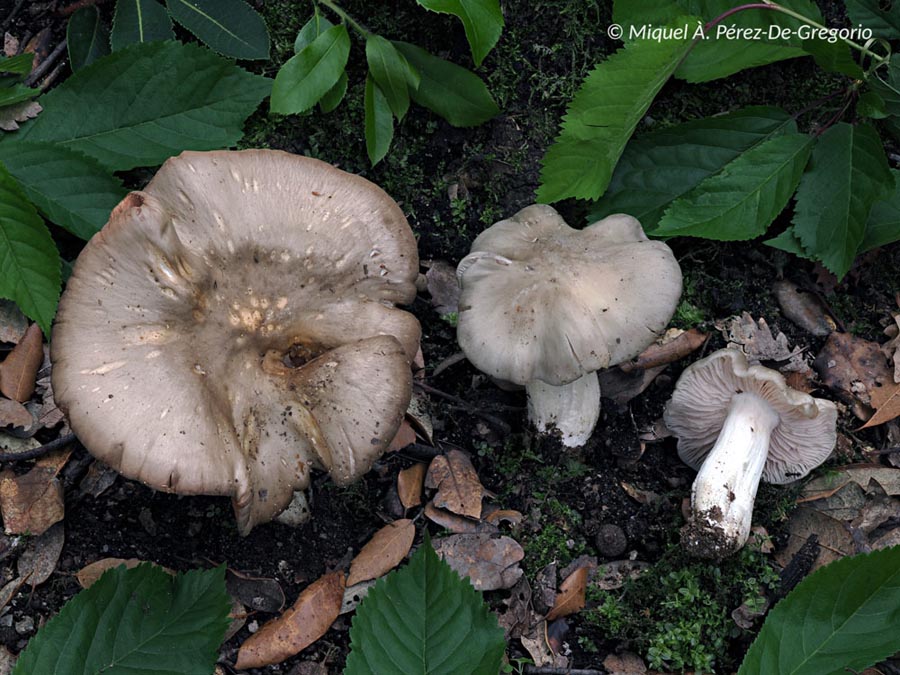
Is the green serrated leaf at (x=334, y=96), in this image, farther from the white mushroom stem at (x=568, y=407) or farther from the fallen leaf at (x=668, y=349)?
the fallen leaf at (x=668, y=349)

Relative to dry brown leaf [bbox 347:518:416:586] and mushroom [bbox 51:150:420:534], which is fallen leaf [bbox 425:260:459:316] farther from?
dry brown leaf [bbox 347:518:416:586]

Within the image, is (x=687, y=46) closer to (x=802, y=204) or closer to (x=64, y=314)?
(x=802, y=204)

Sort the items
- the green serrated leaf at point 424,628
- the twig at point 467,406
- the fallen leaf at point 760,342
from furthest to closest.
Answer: the fallen leaf at point 760,342, the twig at point 467,406, the green serrated leaf at point 424,628


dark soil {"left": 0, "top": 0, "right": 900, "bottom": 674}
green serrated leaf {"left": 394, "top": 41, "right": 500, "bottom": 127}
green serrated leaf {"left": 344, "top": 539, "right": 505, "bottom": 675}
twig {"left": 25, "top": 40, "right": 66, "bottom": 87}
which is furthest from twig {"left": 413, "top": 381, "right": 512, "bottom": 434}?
twig {"left": 25, "top": 40, "right": 66, "bottom": 87}

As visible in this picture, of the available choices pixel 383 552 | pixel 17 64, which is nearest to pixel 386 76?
pixel 17 64

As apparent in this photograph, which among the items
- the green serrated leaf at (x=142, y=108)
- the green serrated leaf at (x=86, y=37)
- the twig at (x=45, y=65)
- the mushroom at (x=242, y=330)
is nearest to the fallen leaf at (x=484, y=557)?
the mushroom at (x=242, y=330)

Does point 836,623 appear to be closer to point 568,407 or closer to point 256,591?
point 568,407
